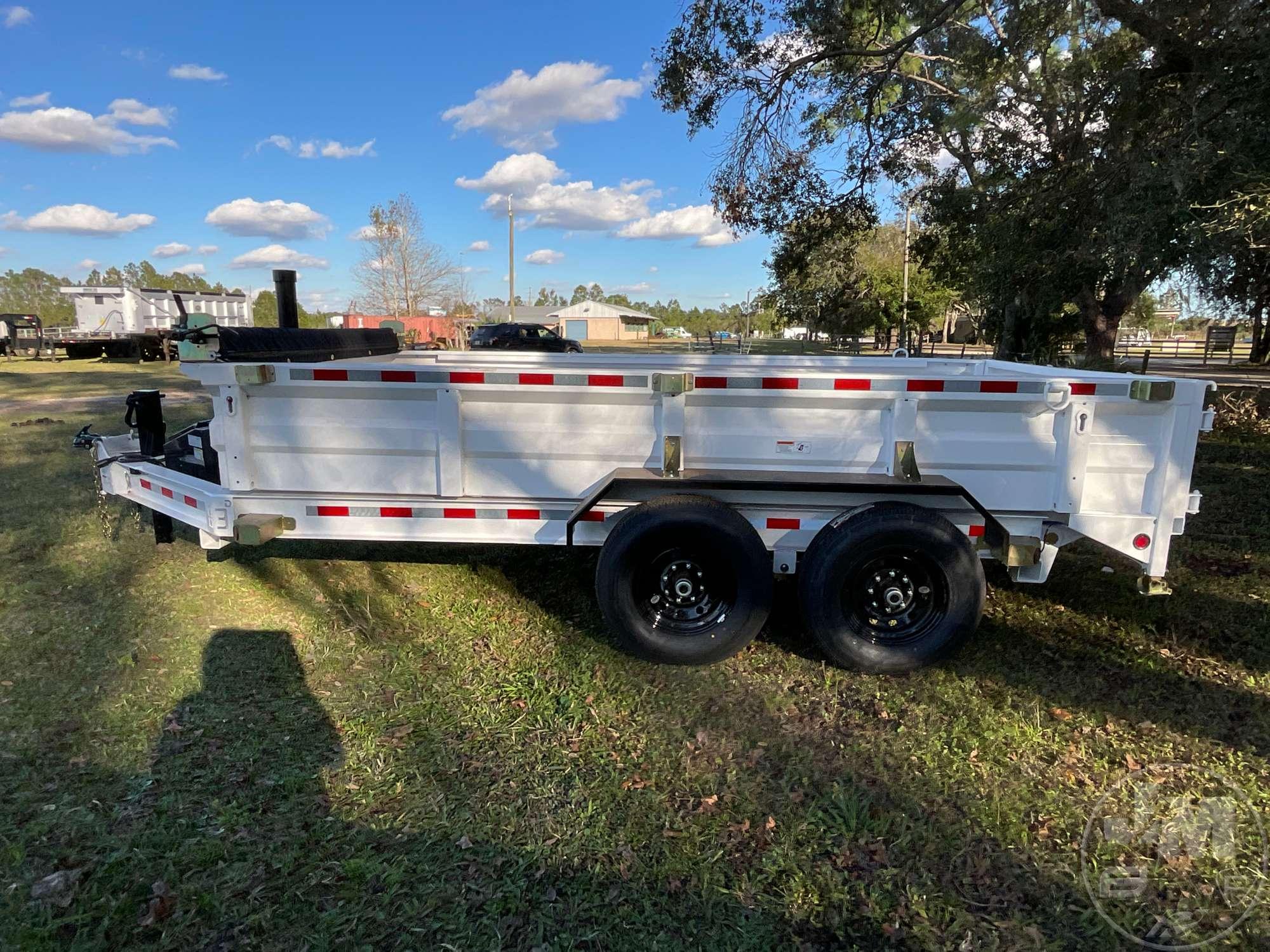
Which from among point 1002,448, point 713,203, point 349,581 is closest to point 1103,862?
point 1002,448

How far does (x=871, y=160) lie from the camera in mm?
11945

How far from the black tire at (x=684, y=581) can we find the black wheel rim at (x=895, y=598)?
0.47m

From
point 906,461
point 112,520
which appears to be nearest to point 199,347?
point 112,520

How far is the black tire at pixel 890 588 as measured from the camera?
3.54 metres

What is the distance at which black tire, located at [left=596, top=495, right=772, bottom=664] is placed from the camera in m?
3.60

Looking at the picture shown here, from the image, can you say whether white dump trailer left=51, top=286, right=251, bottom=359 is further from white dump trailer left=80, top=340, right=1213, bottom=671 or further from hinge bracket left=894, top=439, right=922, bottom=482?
hinge bracket left=894, top=439, right=922, bottom=482

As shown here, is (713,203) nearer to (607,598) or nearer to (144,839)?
(607,598)

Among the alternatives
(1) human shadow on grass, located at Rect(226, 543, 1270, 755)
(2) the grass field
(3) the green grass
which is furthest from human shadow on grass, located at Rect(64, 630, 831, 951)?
(3) the green grass

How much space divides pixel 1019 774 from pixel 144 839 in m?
3.42

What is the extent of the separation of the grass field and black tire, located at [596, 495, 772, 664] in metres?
0.24

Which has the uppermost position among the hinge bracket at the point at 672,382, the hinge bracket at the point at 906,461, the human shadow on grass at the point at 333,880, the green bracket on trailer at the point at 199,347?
the green bracket on trailer at the point at 199,347

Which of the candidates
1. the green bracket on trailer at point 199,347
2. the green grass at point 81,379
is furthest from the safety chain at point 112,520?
the green grass at point 81,379

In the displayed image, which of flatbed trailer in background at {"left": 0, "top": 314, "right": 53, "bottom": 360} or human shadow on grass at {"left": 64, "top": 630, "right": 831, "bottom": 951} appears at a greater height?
flatbed trailer in background at {"left": 0, "top": 314, "right": 53, "bottom": 360}

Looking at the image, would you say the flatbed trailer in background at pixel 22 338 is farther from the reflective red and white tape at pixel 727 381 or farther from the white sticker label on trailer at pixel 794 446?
the white sticker label on trailer at pixel 794 446
